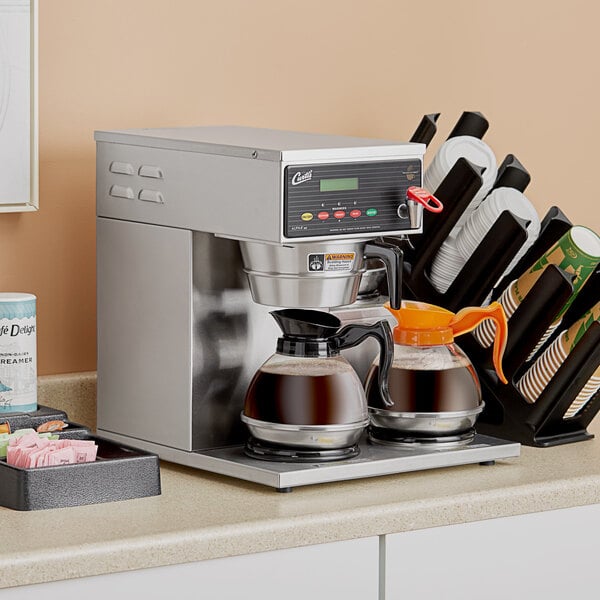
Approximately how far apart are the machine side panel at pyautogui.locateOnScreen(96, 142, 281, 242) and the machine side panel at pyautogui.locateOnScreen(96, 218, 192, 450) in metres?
0.02

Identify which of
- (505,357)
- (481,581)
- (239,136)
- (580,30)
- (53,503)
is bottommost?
(481,581)

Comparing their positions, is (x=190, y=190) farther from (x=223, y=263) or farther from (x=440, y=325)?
(x=440, y=325)

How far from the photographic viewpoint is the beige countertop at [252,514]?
1.30 meters

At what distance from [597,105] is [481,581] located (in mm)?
1107

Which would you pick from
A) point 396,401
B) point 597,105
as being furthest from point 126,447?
point 597,105

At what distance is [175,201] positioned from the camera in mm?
1572

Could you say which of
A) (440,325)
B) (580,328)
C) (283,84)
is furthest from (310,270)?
(283,84)

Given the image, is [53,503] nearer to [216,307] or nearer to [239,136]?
[216,307]

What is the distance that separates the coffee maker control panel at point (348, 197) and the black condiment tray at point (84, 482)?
33cm

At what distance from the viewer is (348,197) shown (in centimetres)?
148

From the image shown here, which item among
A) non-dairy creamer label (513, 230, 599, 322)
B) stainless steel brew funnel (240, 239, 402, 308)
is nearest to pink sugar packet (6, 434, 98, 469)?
stainless steel brew funnel (240, 239, 402, 308)

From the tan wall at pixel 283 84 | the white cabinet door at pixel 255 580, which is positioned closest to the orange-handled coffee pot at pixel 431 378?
the white cabinet door at pixel 255 580

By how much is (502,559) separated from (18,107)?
2.91 feet

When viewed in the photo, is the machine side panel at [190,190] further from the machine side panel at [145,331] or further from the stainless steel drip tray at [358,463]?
the stainless steel drip tray at [358,463]
